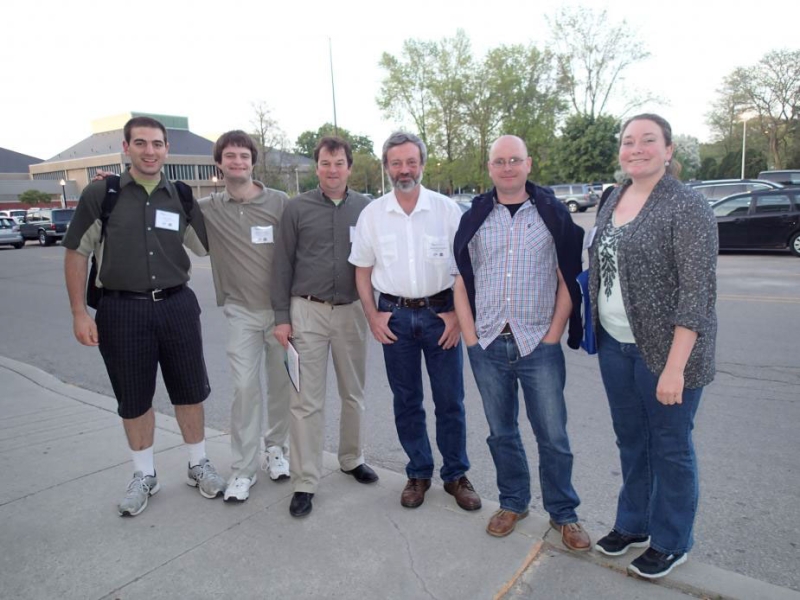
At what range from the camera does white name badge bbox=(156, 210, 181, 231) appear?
3.43 metres

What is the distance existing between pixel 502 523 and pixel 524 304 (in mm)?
1134

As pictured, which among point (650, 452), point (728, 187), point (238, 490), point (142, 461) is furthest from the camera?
point (728, 187)

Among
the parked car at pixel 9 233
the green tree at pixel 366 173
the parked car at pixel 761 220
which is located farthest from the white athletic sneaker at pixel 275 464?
the green tree at pixel 366 173

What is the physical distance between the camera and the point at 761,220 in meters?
14.2

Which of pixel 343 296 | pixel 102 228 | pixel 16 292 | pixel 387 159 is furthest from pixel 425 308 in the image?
pixel 16 292

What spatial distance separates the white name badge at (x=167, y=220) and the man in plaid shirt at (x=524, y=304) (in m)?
1.69

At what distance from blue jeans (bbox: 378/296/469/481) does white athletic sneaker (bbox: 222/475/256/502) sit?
38.1 inches

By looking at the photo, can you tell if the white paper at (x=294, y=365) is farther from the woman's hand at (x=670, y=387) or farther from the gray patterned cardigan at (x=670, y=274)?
the woman's hand at (x=670, y=387)

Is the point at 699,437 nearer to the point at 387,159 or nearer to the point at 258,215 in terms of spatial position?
the point at 387,159

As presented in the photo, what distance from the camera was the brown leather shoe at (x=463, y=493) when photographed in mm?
3262

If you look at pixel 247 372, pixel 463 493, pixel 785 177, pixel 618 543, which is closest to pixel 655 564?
pixel 618 543

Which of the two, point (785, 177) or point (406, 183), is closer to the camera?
point (406, 183)

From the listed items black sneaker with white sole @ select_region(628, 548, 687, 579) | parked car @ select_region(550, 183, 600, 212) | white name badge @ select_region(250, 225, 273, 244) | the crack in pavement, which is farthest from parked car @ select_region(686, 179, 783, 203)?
parked car @ select_region(550, 183, 600, 212)

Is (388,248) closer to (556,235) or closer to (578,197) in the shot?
(556,235)
